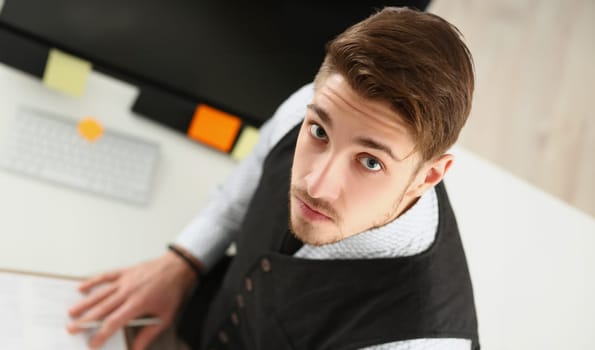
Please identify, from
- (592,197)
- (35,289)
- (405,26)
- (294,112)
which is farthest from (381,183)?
(592,197)

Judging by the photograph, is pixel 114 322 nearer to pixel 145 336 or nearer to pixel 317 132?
pixel 145 336

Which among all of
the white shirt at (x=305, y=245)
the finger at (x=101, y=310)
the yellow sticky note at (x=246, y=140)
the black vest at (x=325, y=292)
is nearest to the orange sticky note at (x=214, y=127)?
the yellow sticky note at (x=246, y=140)

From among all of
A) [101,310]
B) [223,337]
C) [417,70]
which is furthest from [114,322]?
[417,70]

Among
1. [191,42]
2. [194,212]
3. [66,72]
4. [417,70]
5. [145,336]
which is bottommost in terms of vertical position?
[145,336]

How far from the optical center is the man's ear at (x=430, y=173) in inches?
18.7

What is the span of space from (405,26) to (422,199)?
10.1 inches

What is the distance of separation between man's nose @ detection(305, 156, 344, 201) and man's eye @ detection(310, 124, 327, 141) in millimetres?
21

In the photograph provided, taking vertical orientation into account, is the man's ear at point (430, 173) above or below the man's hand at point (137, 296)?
above

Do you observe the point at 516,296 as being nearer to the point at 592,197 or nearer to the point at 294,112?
the point at 294,112

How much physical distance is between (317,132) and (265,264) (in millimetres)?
325

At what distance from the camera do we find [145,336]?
900 millimetres

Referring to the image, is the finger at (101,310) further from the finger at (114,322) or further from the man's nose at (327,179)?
the man's nose at (327,179)

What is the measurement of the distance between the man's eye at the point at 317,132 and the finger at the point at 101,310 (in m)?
0.51

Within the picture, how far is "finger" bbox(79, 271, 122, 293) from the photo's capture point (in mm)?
863
